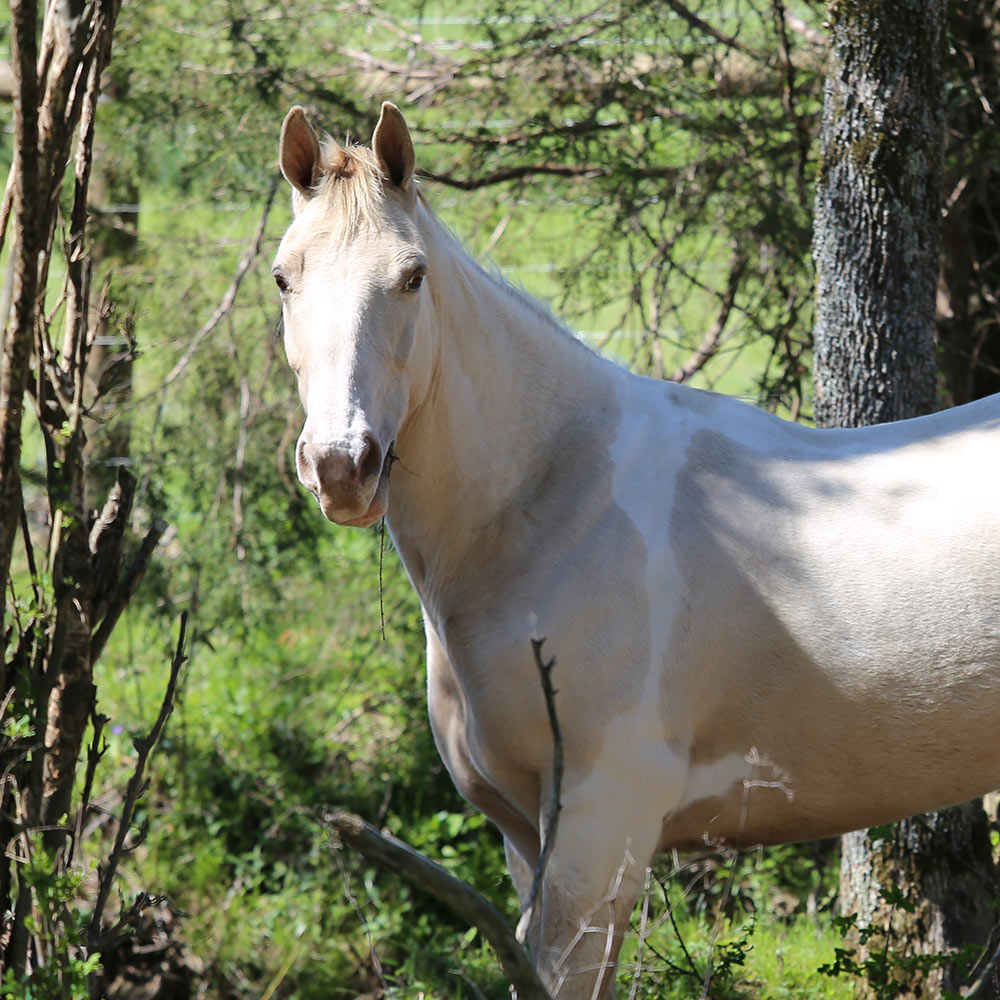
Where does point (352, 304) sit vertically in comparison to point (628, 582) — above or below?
above

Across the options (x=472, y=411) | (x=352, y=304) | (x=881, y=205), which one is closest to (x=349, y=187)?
(x=352, y=304)

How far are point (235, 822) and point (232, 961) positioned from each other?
68 cm

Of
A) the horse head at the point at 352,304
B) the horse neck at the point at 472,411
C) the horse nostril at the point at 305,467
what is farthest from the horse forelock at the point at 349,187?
the horse nostril at the point at 305,467

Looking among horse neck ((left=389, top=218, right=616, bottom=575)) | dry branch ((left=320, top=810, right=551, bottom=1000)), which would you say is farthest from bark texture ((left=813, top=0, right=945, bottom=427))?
dry branch ((left=320, top=810, right=551, bottom=1000))

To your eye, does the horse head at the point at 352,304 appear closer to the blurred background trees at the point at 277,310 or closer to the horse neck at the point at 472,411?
the horse neck at the point at 472,411

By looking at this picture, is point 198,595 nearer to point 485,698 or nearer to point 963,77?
point 485,698

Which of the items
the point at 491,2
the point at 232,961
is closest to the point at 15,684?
the point at 232,961

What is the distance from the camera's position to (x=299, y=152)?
2354 millimetres

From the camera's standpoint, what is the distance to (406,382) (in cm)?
224

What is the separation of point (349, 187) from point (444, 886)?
1419 millimetres

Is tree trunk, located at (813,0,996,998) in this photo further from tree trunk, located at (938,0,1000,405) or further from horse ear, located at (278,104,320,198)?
horse ear, located at (278,104,320,198)

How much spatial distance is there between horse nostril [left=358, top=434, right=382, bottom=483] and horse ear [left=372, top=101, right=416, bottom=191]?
620 millimetres

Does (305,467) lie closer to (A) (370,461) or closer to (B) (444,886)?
(A) (370,461)

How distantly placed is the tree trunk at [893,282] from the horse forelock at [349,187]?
1.59 m
